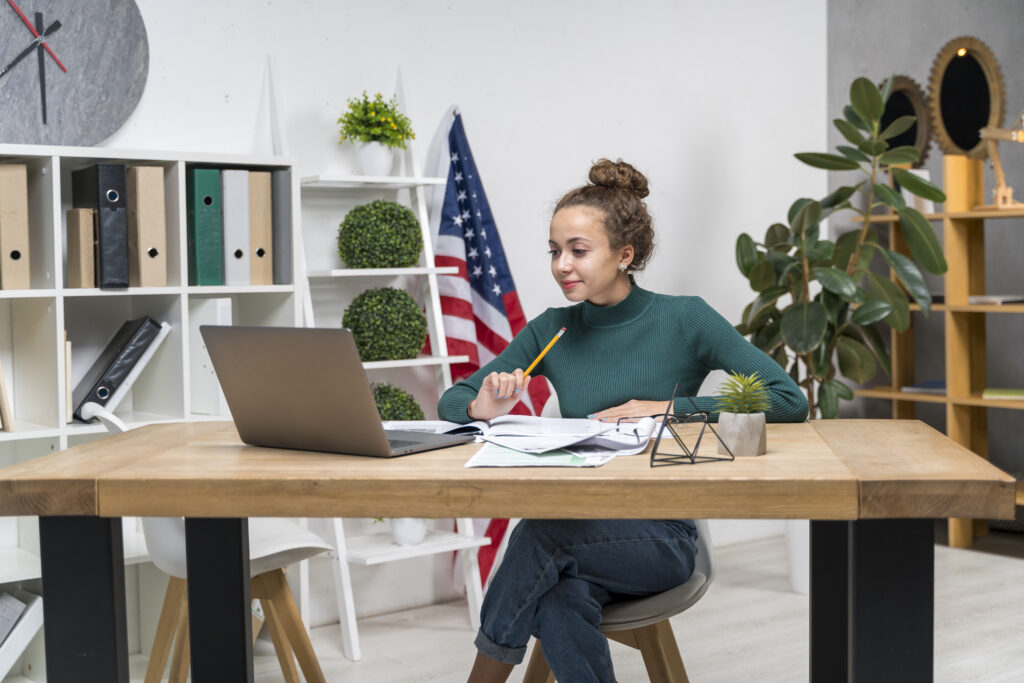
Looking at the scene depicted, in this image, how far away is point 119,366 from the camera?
2.77 meters

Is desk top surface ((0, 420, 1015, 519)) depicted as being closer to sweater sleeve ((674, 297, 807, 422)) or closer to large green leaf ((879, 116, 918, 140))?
sweater sleeve ((674, 297, 807, 422))

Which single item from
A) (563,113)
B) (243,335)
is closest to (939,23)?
(563,113)

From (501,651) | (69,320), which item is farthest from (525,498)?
(69,320)

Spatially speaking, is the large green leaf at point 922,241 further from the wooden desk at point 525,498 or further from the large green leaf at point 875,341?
the wooden desk at point 525,498

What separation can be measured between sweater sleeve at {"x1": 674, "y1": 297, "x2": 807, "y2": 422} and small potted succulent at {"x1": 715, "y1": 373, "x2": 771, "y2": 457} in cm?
32

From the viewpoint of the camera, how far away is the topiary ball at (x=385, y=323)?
3.11 meters

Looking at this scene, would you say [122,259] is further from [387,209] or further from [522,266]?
[522,266]

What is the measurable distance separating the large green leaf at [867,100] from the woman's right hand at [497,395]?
2386 mm

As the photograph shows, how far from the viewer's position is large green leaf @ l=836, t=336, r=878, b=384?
12.7ft

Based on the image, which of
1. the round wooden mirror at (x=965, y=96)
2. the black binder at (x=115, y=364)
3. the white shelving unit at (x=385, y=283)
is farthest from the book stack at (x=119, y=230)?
the round wooden mirror at (x=965, y=96)

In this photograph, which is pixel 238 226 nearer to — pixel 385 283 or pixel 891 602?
pixel 385 283

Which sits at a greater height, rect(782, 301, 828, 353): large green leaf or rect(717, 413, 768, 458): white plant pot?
rect(782, 301, 828, 353): large green leaf

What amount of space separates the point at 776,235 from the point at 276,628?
2.32 meters

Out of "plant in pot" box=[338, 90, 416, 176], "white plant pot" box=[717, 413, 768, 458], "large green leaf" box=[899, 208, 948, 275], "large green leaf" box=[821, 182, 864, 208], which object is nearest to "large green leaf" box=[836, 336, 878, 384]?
"large green leaf" box=[899, 208, 948, 275]
